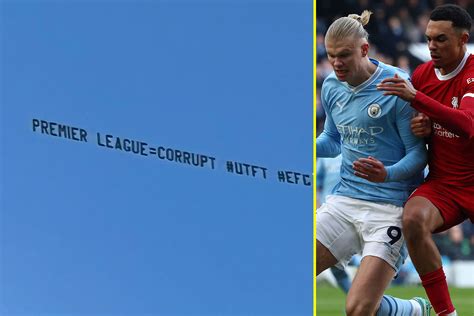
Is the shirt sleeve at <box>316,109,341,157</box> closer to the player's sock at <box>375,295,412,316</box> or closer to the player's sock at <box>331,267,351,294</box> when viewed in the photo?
the player's sock at <box>375,295,412,316</box>

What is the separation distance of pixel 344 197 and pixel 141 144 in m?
1.24

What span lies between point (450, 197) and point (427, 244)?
335 mm

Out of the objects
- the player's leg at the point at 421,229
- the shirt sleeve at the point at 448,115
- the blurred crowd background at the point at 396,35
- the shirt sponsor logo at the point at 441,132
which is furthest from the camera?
the blurred crowd background at the point at 396,35

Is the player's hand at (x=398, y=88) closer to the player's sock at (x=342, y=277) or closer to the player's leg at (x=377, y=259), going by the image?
the player's leg at (x=377, y=259)

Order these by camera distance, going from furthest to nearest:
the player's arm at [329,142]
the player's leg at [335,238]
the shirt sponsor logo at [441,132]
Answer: the player's arm at [329,142]
the player's leg at [335,238]
the shirt sponsor logo at [441,132]

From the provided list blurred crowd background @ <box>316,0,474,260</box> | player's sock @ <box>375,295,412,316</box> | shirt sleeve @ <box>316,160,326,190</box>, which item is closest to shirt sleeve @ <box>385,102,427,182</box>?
player's sock @ <box>375,295,412,316</box>

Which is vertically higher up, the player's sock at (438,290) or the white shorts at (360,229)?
the white shorts at (360,229)

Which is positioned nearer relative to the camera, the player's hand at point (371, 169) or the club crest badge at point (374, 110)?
the player's hand at point (371, 169)

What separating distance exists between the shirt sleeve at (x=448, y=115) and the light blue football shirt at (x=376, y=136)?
0.93ft

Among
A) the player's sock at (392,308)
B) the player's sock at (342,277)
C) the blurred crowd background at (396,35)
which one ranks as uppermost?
the blurred crowd background at (396,35)

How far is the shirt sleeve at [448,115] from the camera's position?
5367 millimetres

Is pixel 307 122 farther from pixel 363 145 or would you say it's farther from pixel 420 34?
pixel 420 34

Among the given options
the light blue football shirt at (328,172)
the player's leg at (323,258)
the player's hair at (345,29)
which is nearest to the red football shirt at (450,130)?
the player's hair at (345,29)

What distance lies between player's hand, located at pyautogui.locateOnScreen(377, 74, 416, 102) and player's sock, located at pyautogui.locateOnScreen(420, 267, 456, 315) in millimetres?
1026
